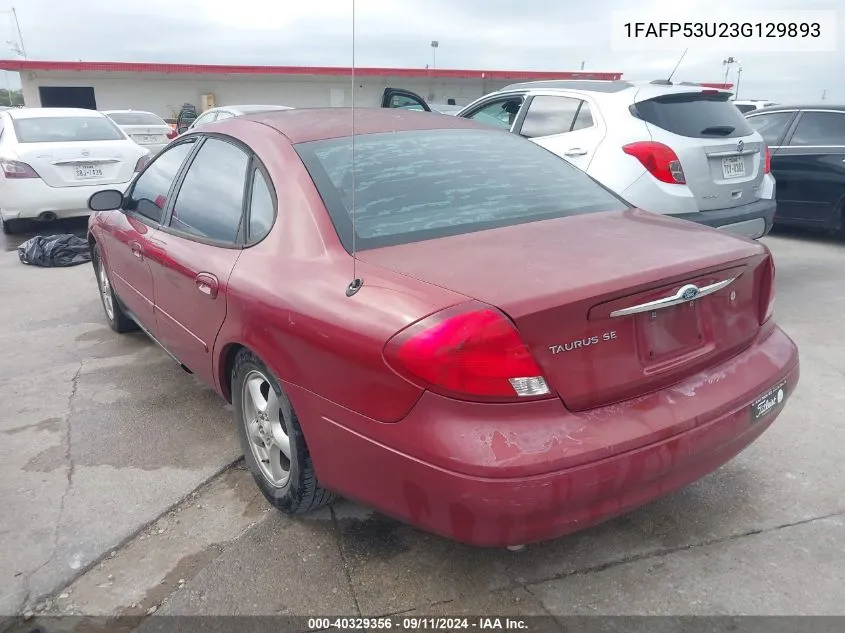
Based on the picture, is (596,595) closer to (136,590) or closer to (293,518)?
(293,518)

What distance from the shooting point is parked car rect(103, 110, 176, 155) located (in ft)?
51.0

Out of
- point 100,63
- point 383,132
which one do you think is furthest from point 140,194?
point 100,63

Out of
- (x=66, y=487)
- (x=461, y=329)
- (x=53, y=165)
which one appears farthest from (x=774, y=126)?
(x=53, y=165)

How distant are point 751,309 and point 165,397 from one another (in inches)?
119

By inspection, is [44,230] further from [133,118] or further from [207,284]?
[133,118]

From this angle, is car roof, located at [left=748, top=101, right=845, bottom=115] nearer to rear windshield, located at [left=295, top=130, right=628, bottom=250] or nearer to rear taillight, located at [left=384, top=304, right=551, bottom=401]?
rear windshield, located at [left=295, top=130, right=628, bottom=250]

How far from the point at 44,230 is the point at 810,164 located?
933 centimetres

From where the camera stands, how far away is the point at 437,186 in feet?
9.07

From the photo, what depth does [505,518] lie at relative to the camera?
190 centimetres

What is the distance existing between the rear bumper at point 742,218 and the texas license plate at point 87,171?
6.69m

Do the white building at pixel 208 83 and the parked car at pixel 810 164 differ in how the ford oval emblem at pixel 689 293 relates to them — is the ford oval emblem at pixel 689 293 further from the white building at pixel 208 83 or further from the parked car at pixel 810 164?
the white building at pixel 208 83

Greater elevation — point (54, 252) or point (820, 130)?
point (820, 130)

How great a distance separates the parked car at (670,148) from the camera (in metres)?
5.12

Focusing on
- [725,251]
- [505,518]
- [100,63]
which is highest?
[725,251]
